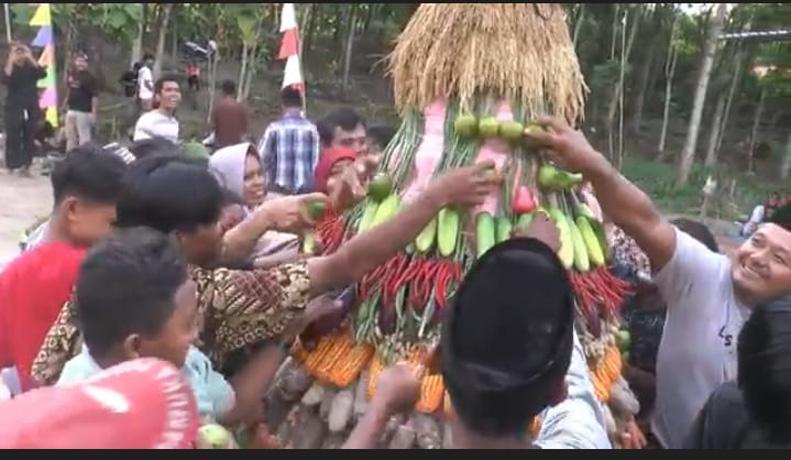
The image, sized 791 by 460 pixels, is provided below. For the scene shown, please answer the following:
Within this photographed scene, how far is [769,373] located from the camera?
1.69 meters

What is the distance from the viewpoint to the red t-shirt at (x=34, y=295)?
2244mm

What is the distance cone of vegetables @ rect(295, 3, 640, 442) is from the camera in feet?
7.29

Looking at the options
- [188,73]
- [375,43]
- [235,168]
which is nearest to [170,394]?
[235,168]

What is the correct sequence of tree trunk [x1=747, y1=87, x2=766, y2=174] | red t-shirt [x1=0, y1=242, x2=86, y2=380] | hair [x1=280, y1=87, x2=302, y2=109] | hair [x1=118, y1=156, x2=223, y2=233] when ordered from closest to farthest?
hair [x1=118, y1=156, x2=223, y2=233]
red t-shirt [x1=0, y1=242, x2=86, y2=380]
hair [x1=280, y1=87, x2=302, y2=109]
tree trunk [x1=747, y1=87, x2=766, y2=174]

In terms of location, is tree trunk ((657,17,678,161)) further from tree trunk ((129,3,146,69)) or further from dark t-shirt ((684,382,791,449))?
dark t-shirt ((684,382,791,449))

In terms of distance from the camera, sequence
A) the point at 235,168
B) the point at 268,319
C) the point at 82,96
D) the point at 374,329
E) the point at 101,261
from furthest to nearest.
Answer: the point at 82,96
the point at 235,168
the point at 374,329
the point at 268,319
the point at 101,261

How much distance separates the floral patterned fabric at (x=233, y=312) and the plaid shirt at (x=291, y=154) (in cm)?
382

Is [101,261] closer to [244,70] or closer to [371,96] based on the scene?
[244,70]

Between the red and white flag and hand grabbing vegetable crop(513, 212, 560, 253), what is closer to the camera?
hand grabbing vegetable crop(513, 212, 560, 253)

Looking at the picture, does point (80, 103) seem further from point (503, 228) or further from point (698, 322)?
point (698, 322)

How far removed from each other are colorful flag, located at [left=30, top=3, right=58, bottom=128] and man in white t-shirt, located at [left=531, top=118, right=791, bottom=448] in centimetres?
905

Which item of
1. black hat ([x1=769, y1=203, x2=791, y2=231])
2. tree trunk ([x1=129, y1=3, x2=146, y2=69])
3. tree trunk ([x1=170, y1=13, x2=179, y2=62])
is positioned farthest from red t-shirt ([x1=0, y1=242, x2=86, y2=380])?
tree trunk ([x1=170, y1=13, x2=179, y2=62])

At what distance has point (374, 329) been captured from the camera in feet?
7.43

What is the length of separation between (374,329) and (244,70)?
14.5m
